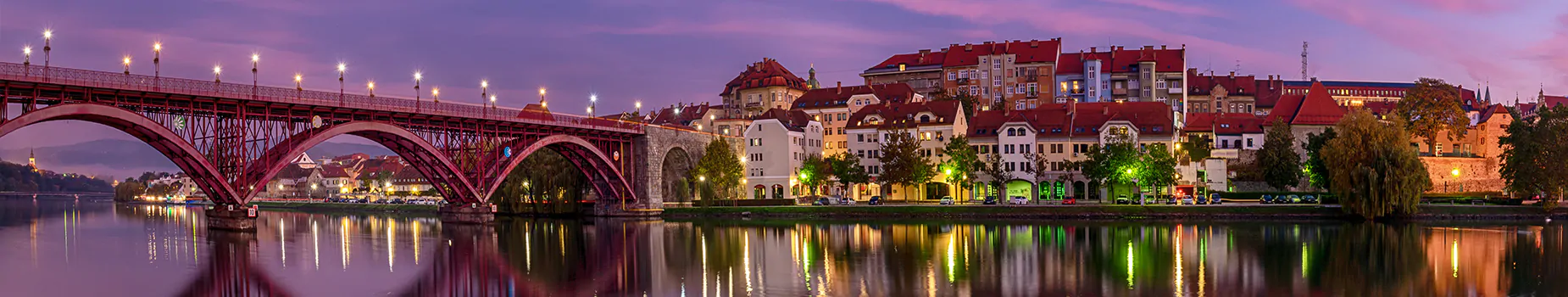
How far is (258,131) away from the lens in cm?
5266

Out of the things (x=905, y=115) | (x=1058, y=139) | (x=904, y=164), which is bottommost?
(x=904, y=164)

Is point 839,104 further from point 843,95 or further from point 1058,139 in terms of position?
point 1058,139

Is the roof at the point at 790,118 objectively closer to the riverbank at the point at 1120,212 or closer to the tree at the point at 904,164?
the tree at the point at 904,164

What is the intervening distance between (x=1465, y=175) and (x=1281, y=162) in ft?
55.4

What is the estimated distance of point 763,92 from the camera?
4865 inches

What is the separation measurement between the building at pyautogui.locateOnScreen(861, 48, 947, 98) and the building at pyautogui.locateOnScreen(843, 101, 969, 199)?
104 feet

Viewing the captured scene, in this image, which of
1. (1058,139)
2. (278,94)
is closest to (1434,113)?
(1058,139)

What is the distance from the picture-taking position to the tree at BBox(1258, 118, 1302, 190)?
81250 millimetres

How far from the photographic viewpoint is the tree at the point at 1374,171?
202ft

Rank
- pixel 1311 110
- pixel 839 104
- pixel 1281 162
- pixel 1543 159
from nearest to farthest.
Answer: pixel 1543 159, pixel 1281 162, pixel 1311 110, pixel 839 104

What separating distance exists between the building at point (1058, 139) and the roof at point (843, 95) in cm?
1857

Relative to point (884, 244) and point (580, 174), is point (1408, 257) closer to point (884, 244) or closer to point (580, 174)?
point (884, 244)

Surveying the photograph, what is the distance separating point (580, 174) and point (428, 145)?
64.3 feet

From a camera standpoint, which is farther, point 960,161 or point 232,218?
point 960,161
